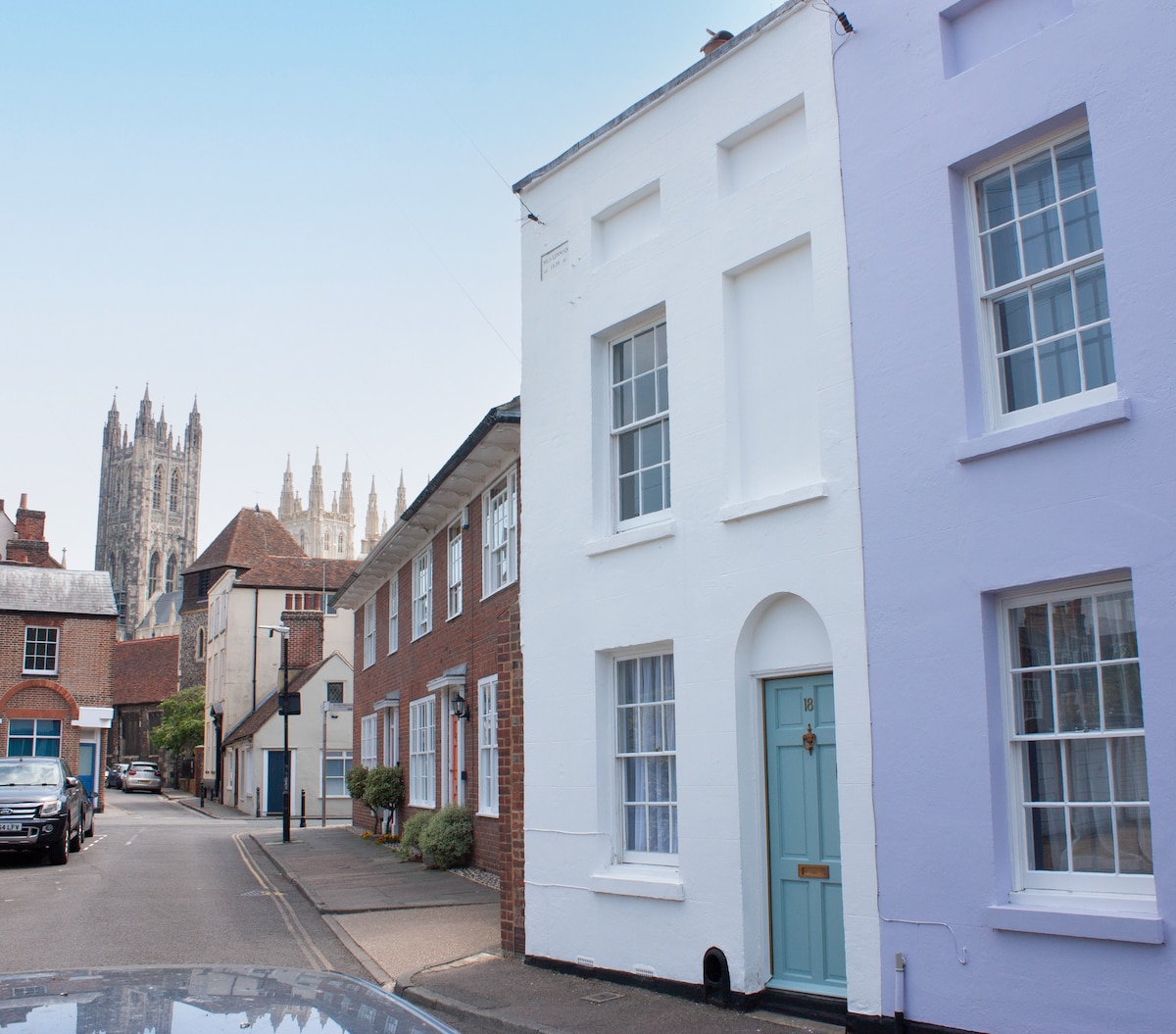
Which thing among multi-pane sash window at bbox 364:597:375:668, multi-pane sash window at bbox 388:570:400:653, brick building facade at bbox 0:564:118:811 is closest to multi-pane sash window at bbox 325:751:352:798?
brick building facade at bbox 0:564:118:811

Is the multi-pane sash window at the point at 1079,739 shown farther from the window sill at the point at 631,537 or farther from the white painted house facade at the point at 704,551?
the window sill at the point at 631,537

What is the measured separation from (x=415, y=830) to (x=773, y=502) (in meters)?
12.8

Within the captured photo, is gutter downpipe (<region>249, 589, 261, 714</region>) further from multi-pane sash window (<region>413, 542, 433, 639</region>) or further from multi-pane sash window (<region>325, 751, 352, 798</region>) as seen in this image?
multi-pane sash window (<region>413, 542, 433, 639</region>)

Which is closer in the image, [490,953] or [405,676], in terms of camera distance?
[490,953]

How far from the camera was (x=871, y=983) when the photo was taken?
7.03 meters

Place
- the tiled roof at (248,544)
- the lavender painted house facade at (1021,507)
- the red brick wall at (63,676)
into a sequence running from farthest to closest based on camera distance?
the tiled roof at (248,544), the red brick wall at (63,676), the lavender painted house facade at (1021,507)

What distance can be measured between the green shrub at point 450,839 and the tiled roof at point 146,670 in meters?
63.7

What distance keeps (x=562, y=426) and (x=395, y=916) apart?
6223 millimetres

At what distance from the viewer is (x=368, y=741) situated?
2672 cm

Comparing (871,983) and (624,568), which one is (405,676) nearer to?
(624,568)

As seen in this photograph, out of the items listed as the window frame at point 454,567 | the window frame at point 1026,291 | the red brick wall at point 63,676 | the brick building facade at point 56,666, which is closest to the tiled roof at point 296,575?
the brick building facade at point 56,666

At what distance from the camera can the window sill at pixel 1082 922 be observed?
18.8ft

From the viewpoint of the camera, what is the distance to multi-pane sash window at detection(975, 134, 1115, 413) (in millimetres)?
6613

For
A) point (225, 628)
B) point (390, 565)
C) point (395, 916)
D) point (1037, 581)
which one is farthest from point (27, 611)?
point (1037, 581)
